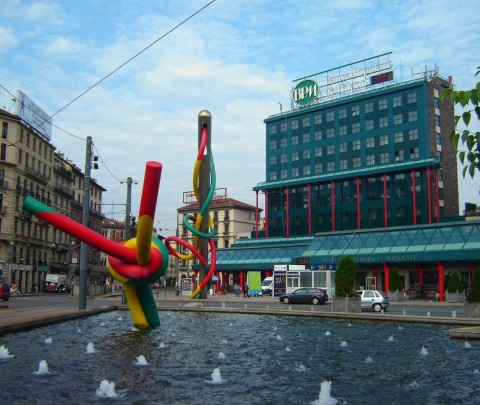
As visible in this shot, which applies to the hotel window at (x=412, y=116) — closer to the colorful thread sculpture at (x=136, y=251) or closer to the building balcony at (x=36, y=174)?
the building balcony at (x=36, y=174)

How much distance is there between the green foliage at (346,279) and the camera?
30141 millimetres

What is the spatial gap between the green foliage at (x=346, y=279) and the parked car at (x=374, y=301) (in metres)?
4.47

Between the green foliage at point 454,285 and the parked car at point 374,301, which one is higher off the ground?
the green foliage at point 454,285

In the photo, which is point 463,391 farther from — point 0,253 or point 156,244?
point 0,253

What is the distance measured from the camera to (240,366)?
1297 cm

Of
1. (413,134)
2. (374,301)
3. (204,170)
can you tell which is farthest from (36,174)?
(374,301)

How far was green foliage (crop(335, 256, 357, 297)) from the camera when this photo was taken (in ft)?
98.9

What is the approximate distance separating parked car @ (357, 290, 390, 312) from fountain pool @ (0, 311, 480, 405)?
1286 cm

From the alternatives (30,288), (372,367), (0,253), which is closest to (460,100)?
(372,367)

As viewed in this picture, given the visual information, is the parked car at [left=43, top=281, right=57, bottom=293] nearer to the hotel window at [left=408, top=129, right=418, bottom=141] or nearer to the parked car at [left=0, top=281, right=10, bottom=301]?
the parked car at [left=0, top=281, right=10, bottom=301]

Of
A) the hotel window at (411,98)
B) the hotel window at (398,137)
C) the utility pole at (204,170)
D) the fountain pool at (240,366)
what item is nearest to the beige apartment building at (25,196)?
the utility pole at (204,170)

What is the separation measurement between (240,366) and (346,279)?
18190 mm

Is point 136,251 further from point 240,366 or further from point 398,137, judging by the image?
point 398,137

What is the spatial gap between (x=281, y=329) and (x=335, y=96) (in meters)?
66.8
